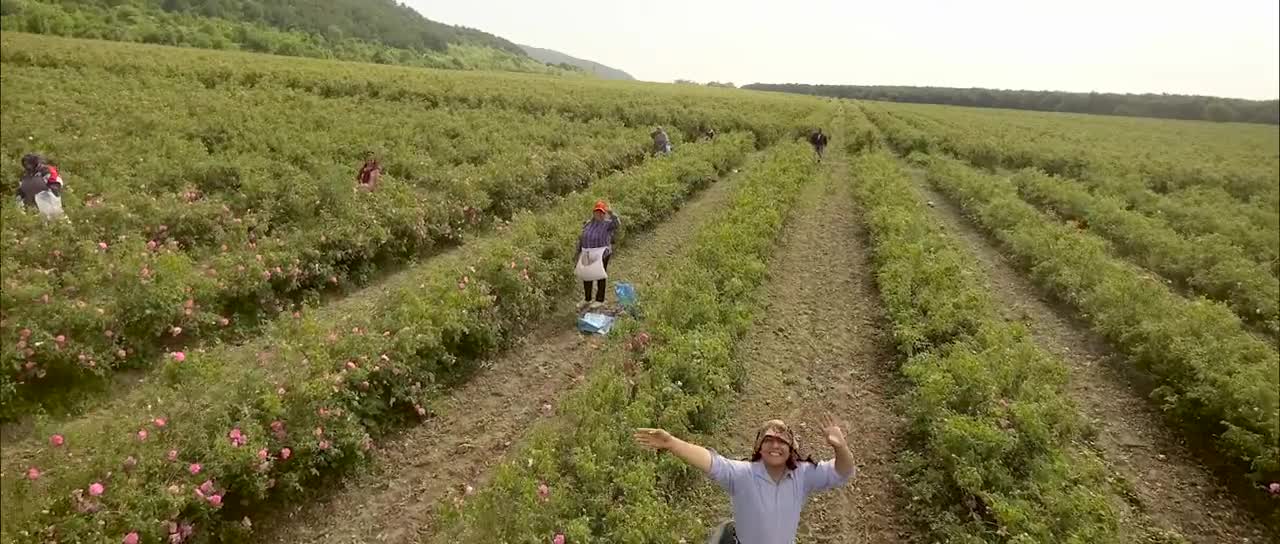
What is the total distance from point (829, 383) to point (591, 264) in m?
3.84

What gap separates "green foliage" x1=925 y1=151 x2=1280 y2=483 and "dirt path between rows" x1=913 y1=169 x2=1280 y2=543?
28 cm

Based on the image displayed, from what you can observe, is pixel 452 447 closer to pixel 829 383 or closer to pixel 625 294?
pixel 625 294

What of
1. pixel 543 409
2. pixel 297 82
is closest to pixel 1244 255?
pixel 543 409

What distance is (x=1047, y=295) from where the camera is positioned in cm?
1303

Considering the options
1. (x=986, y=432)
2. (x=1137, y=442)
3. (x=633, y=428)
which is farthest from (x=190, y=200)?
(x=1137, y=442)

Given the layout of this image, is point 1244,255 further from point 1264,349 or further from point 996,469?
point 996,469

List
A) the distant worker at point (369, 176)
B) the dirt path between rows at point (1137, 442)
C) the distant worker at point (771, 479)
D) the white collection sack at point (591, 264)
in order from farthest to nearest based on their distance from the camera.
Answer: the distant worker at point (369, 176) < the white collection sack at point (591, 264) < the dirt path between rows at point (1137, 442) < the distant worker at point (771, 479)

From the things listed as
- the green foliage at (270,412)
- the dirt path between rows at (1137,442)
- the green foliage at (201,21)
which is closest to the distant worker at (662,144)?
the green foliage at (201,21)

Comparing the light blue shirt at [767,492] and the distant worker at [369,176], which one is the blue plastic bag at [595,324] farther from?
the distant worker at [369,176]

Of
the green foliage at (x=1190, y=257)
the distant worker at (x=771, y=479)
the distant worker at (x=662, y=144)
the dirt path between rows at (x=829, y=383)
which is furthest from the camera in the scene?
the distant worker at (x=662, y=144)

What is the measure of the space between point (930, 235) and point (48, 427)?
1430 cm

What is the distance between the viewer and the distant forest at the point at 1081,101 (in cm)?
1916

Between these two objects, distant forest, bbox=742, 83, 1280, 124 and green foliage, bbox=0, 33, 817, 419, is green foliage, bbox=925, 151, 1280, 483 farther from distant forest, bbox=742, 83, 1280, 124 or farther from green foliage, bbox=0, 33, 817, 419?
green foliage, bbox=0, 33, 817, 419

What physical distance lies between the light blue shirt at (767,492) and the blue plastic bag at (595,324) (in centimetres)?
564
